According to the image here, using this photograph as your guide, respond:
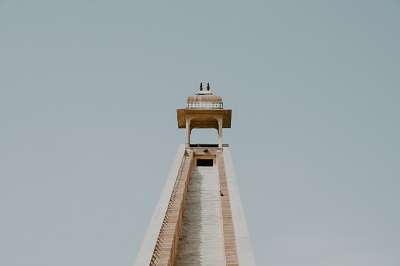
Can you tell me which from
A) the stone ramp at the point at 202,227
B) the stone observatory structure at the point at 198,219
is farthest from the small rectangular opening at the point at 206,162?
the stone ramp at the point at 202,227

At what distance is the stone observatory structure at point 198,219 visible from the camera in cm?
920

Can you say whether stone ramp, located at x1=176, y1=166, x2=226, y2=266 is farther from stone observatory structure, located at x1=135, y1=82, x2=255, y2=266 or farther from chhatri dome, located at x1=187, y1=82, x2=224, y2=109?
chhatri dome, located at x1=187, y1=82, x2=224, y2=109

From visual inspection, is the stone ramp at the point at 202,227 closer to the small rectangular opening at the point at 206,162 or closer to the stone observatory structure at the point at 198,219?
the stone observatory structure at the point at 198,219

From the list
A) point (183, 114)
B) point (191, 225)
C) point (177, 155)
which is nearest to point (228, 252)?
point (191, 225)

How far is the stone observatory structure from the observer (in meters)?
9.20

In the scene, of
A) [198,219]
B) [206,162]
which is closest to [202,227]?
[198,219]

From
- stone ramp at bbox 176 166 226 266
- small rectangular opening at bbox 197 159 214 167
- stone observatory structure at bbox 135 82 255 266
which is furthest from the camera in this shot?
small rectangular opening at bbox 197 159 214 167

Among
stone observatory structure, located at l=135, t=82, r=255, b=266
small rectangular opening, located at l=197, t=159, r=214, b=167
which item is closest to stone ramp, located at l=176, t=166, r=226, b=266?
stone observatory structure, located at l=135, t=82, r=255, b=266

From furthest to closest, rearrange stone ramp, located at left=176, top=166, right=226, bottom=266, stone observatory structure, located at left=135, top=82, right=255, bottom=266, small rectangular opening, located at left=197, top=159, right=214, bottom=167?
small rectangular opening, located at left=197, top=159, right=214, bottom=167 < stone ramp, located at left=176, top=166, right=226, bottom=266 < stone observatory structure, located at left=135, top=82, right=255, bottom=266

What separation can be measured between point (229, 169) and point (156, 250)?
316 inches

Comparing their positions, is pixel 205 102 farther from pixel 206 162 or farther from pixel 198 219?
pixel 198 219

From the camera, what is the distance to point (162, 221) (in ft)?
34.6

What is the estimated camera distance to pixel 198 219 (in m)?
12.9

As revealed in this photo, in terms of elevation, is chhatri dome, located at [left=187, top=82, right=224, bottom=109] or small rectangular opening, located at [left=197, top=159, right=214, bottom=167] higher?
chhatri dome, located at [left=187, top=82, right=224, bottom=109]
